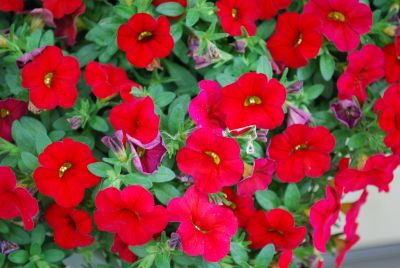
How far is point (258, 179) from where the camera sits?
100 centimetres

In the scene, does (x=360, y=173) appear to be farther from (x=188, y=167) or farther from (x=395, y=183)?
(x=395, y=183)

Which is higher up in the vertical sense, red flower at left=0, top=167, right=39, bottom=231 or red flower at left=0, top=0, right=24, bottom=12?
red flower at left=0, top=0, right=24, bottom=12

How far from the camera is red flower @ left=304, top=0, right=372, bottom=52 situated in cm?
107

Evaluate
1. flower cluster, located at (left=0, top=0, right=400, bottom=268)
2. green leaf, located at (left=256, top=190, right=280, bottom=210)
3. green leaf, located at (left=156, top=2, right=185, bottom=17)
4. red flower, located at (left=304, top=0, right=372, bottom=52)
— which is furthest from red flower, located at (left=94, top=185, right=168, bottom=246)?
red flower, located at (left=304, top=0, right=372, bottom=52)

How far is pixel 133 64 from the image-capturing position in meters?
1.03

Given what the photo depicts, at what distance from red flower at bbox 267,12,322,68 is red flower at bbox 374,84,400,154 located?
0.45ft

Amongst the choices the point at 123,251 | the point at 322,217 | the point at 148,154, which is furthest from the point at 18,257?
the point at 322,217

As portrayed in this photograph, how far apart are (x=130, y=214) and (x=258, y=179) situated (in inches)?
8.3

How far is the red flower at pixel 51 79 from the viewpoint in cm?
99

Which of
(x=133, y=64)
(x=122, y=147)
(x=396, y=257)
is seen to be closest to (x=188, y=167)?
(x=122, y=147)

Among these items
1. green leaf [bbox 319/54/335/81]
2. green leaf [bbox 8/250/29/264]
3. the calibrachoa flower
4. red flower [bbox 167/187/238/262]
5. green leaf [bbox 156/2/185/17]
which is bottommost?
green leaf [bbox 8/250/29/264]

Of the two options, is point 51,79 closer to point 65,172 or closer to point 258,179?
point 65,172

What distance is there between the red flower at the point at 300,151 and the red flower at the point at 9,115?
42 cm

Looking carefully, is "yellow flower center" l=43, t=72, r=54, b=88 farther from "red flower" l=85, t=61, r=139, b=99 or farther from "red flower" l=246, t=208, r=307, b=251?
"red flower" l=246, t=208, r=307, b=251
